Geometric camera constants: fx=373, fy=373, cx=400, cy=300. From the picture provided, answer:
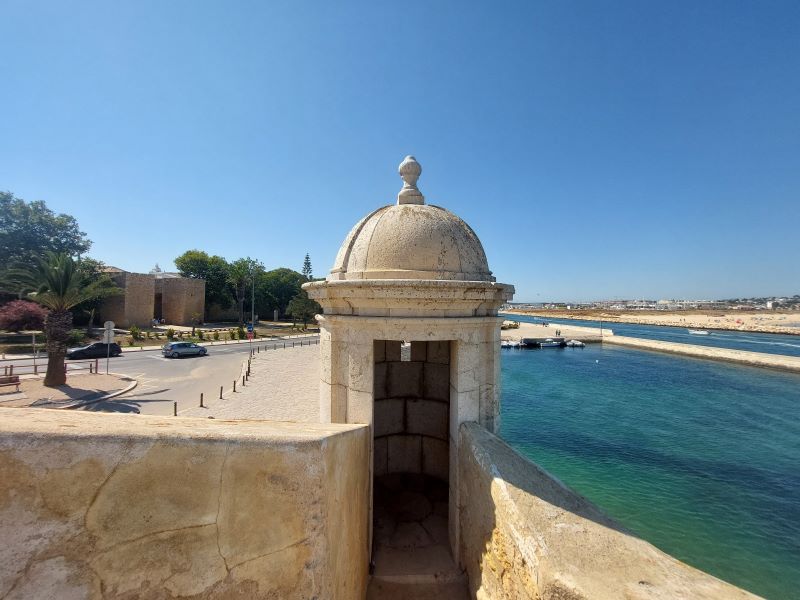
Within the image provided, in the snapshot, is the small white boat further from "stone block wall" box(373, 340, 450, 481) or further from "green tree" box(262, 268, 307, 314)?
"stone block wall" box(373, 340, 450, 481)

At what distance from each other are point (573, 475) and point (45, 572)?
14.5 meters

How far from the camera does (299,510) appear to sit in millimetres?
2260

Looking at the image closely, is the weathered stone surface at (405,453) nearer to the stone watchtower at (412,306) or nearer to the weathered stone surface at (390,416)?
the weathered stone surface at (390,416)

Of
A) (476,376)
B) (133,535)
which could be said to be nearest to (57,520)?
(133,535)

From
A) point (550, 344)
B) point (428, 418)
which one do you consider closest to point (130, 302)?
point (428, 418)

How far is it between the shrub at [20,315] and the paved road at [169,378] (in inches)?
344

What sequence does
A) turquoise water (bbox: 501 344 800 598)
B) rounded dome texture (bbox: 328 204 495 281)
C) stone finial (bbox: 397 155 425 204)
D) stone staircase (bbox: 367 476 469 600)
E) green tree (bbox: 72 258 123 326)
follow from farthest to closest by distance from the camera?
green tree (bbox: 72 258 123 326)
turquoise water (bbox: 501 344 800 598)
stone finial (bbox: 397 155 425 204)
rounded dome texture (bbox: 328 204 495 281)
stone staircase (bbox: 367 476 469 600)

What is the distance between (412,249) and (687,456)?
1745cm

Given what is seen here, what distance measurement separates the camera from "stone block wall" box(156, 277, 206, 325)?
43688 millimetres

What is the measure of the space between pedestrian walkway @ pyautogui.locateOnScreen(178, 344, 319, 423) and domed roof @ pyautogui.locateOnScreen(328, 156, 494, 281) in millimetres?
6203

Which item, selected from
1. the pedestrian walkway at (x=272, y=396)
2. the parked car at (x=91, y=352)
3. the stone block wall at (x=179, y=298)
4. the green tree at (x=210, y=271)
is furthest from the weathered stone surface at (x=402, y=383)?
the green tree at (x=210, y=271)

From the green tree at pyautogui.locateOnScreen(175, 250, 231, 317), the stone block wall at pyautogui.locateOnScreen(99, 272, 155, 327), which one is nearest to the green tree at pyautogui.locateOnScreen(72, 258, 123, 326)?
the stone block wall at pyautogui.locateOnScreen(99, 272, 155, 327)

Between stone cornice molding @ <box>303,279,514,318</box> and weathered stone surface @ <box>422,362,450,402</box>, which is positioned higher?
stone cornice molding @ <box>303,279,514,318</box>

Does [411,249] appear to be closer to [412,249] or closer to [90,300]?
[412,249]
